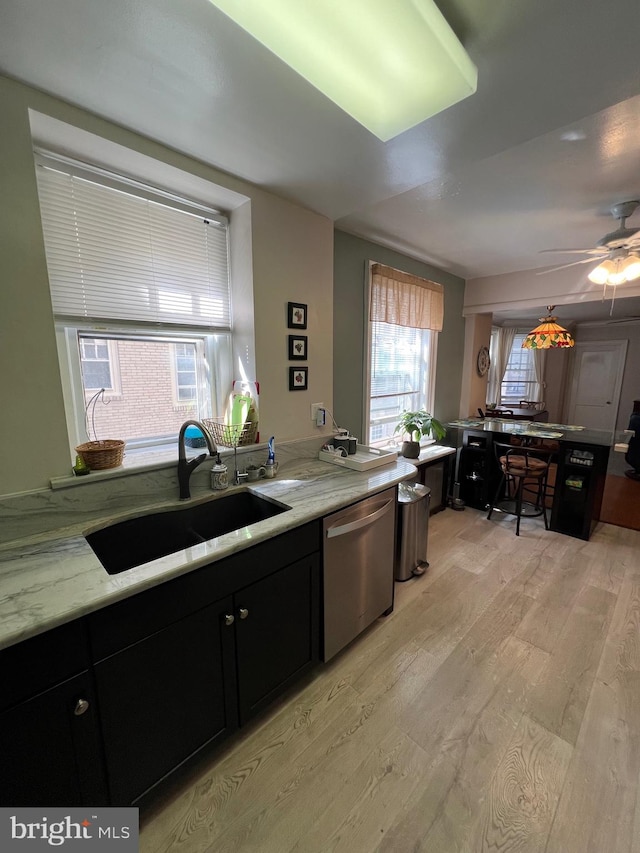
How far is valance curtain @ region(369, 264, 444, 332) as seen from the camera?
287 centimetres

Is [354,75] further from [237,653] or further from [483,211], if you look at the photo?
[237,653]

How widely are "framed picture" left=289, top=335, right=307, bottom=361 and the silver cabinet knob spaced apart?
1685 millimetres

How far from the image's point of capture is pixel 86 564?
3.54 feet

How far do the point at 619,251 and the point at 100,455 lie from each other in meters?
3.46

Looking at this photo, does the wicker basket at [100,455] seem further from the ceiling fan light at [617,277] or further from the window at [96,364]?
the ceiling fan light at [617,277]

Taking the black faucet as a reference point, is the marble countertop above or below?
below

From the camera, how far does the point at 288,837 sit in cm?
110

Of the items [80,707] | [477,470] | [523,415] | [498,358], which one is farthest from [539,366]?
[80,707]

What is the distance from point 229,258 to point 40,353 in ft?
3.64

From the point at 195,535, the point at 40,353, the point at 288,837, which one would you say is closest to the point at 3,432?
the point at 40,353

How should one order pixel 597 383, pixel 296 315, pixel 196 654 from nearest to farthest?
pixel 196 654 → pixel 296 315 → pixel 597 383

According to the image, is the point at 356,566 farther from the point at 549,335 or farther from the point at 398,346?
the point at 549,335

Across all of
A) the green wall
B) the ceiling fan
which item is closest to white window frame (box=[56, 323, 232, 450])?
the green wall

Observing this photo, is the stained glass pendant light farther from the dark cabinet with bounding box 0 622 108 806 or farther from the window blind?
the dark cabinet with bounding box 0 622 108 806
